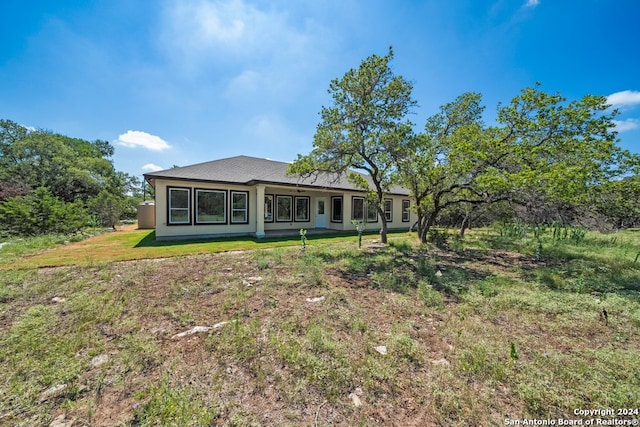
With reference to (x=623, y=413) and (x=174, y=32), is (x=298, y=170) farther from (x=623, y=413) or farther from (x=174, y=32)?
(x=623, y=413)

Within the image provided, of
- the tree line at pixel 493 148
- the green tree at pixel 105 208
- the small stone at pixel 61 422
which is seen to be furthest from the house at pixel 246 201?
the small stone at pixel 61 422

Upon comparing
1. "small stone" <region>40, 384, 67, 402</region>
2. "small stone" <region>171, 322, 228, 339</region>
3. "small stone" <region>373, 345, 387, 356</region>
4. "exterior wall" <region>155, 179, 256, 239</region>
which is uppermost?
"exterior wall" <region>155, 179, 256, 239</region>

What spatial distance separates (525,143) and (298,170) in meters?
7.60

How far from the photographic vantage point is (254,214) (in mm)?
12445

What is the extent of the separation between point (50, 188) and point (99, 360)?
87.6ft

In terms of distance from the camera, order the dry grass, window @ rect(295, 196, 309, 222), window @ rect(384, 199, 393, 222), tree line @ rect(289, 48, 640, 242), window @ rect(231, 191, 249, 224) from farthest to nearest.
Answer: window @ rect(384, 199, 393, 222), window @ rect(295, 196, 309, 222), window @ rect(231, 191, 249, 224), tree line @ rect(289, 48, 640, 242), the dry grass

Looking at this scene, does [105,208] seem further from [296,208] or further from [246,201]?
[296,208]

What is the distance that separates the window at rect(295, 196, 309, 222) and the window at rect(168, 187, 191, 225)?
5.65 meters

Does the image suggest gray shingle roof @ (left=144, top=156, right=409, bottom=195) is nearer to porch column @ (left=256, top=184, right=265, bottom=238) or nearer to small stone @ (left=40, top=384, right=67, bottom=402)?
porch column @ (left=256, top=184, right=265, bottom=238)

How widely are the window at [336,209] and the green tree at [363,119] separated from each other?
610 centimetres

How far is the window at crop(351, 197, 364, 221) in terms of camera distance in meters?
15.1

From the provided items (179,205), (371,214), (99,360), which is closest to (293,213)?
(371,214)

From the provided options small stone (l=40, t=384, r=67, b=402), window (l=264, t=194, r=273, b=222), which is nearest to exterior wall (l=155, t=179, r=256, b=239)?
window (l=264, t=194, r=273, b=222)

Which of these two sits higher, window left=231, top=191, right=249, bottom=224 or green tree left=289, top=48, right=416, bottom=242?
green tree left=289, top=48, right=416, bottom=242
